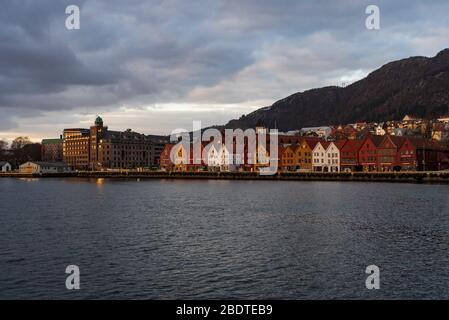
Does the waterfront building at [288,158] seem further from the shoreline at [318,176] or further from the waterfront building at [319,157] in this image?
the shoreline at [318,176]

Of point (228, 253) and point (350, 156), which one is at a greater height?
point (350, 156)

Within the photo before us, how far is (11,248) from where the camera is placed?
33250 mm

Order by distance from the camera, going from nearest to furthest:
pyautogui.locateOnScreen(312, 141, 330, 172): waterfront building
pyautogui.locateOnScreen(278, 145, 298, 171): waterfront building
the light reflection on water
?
the light reflection on water → pyautogui.locateOnScreen(312, 141, 330, 172): waterfront building → pyautogui.locateOnScreen(278, 145, 298, 171): waterfront building

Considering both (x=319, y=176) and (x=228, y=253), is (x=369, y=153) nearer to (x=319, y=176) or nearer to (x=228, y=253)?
(x=319, y=176)

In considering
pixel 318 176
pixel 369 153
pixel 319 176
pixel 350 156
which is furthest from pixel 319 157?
pixel 319 176

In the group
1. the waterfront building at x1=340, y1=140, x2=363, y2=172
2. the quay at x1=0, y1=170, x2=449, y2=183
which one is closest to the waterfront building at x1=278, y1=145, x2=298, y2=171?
the quay at x1=0, y1=170, x2=449, y2=183

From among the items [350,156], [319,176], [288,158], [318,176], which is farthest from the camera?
[288,158]

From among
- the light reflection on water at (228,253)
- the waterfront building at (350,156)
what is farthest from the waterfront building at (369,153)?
the light reflection on water at (228,253)

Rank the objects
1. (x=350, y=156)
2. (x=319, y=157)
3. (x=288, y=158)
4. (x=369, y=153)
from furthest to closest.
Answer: (x=288, y=158), (x=319, y=157), (x=350, y=156), (x=369, y=153)

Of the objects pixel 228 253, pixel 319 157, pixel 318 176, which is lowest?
pixel 228 253

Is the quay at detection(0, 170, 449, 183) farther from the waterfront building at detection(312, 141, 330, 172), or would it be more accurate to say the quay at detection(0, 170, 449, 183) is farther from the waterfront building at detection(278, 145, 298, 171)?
the waterfront building at detection(278, 145, 298, 171)

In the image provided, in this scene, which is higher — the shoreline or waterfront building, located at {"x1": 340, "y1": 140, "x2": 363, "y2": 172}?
waterfront building, located at {"x1": 340, "y1": 140, "x2": 363, "y2": 172}
